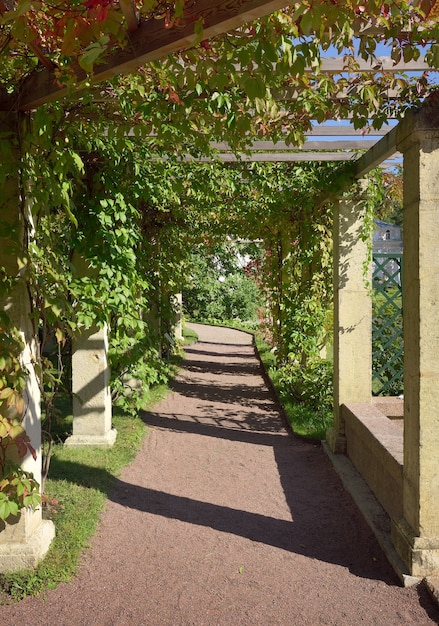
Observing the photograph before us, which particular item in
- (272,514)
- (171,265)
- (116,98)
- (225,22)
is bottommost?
(272,514)

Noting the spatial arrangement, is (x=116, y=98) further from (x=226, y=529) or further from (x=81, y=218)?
(x=226, y=529)

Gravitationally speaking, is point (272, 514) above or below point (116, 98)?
below

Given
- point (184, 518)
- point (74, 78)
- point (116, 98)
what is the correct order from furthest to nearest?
point (184, 518)
point (116, 98)
point (74, 78)

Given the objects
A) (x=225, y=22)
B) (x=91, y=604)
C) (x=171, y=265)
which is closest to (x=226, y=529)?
(x=91, y=604)

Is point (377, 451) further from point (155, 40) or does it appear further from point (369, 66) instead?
point (155, 40)

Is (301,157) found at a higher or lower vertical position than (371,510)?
higher

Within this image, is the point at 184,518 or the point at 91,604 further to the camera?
the point at 184,518

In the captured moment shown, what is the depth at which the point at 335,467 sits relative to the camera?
5508 mm

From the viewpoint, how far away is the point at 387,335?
23.9 ft

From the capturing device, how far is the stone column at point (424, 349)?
10.8 feet

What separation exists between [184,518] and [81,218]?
3.08 m

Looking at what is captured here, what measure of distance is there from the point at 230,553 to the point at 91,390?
280cm

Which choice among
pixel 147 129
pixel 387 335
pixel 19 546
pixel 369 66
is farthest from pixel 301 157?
pixel 19 546

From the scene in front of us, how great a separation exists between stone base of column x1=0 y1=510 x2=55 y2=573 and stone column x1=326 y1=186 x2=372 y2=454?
3421 millimetres
